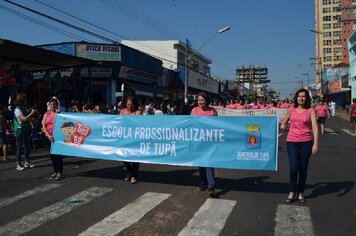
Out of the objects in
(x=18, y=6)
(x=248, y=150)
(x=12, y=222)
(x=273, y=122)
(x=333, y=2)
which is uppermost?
(x=333, y=2)

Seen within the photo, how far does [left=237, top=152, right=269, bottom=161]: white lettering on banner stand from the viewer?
7.35 metres

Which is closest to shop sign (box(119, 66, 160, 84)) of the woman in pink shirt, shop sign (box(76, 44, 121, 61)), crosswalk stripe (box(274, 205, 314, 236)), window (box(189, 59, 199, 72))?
shop sign (box(76, 44, 121, 61))

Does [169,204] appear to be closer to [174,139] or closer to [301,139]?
[174,139]

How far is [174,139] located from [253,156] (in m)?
1.53

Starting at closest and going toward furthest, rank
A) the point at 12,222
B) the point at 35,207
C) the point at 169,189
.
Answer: the point at 12,222
the point at 35,207
the point at 169,189

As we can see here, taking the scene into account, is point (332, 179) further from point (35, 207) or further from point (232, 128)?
point (35, 207)

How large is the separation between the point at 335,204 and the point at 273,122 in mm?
1651

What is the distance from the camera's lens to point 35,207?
22.3 feet

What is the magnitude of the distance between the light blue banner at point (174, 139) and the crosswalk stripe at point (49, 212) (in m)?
1.07

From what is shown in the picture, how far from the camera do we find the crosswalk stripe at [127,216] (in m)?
5.60

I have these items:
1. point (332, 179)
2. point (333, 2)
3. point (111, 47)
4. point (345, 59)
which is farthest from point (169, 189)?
point (333, 2)

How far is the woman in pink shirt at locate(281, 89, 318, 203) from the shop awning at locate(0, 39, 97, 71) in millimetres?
9399

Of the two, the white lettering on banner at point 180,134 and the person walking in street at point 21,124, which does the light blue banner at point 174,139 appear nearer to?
the white lettering on banner at point 180,134

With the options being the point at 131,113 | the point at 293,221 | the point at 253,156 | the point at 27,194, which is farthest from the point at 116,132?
the point at 293,221
